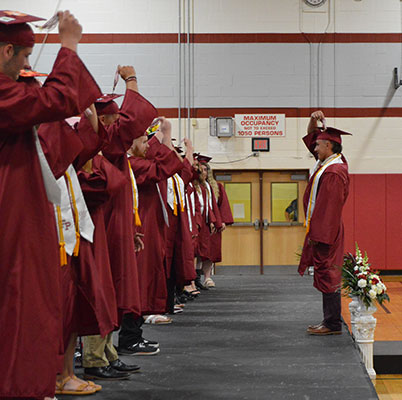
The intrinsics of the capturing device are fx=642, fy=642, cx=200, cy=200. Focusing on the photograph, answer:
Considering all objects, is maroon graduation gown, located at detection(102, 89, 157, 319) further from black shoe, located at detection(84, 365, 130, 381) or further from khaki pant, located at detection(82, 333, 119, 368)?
black shoe, located at detection(84, 365, 130, 381)

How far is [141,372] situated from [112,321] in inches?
40.3

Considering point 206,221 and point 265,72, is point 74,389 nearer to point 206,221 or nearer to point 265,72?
point 206,221

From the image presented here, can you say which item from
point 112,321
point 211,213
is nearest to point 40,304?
point 112,321

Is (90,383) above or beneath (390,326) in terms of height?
above

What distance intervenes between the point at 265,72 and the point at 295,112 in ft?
3.30

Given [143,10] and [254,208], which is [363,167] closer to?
[254,208]

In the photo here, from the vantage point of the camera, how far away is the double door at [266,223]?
12875 millimetres

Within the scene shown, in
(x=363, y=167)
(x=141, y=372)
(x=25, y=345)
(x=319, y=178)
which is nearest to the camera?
(x=25, y=345)

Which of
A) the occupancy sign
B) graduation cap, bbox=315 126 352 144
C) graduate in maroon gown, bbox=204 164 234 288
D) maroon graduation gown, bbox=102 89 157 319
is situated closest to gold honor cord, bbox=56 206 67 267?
maroon graduation gown, bbox=102 89 157 319

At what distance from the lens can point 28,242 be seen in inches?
88.5

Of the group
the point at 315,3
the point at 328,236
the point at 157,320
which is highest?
the point at 315,3

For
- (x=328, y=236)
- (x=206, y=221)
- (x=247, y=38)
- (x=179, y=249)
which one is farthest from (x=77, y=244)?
(x=247, y=38)

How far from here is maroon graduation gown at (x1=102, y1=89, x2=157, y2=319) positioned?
Answer: 3705 mm

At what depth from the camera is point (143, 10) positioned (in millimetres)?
12844
